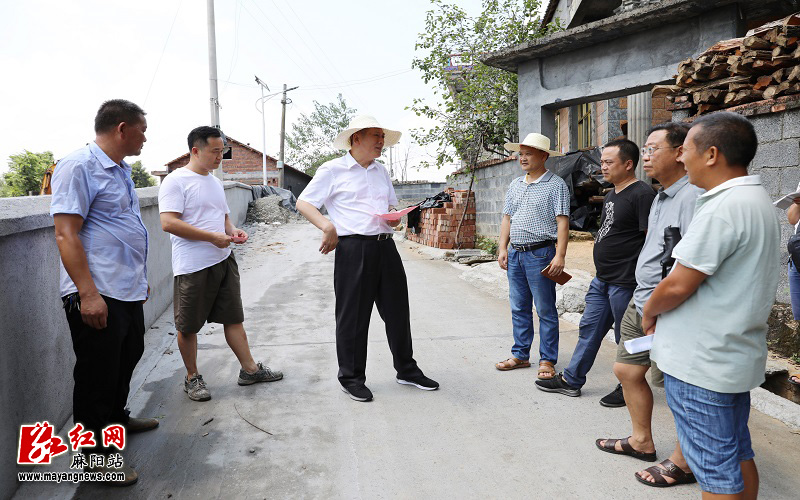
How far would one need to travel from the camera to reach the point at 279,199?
20.6 m

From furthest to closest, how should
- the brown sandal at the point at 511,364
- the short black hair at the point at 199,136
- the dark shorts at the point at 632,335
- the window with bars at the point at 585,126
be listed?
1. the window with bars at the point at 585,126
2. the brown sandal at the point at 511,364
3. the short black hair at the point at 199,136
4. the dark shorts at the point at 632,335

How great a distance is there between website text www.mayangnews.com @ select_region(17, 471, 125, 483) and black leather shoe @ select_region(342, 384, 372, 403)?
4.96 feet

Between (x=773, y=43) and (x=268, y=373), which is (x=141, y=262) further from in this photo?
(x=773, y=43)

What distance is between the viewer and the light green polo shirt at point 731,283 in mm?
1819

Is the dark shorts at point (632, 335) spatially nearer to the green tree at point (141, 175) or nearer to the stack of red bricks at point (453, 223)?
the stack of red bricks at point (453, 223)

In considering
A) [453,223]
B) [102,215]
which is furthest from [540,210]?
[453,223]

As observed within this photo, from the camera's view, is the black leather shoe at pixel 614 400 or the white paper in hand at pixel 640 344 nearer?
the white paper in hand at pixel 640 344

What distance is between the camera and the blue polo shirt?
2.60m

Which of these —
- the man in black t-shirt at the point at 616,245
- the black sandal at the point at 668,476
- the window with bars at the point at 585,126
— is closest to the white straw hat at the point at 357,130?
the man in black t-shirt at the point at 616,245

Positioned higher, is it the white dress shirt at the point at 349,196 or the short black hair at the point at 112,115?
the short black hair at the point at 112,115

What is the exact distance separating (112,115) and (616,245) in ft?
9.67

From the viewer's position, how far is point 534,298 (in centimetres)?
418

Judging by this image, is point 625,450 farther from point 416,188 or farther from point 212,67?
point 416,188

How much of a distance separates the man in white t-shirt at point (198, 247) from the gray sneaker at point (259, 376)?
0.30 metres
